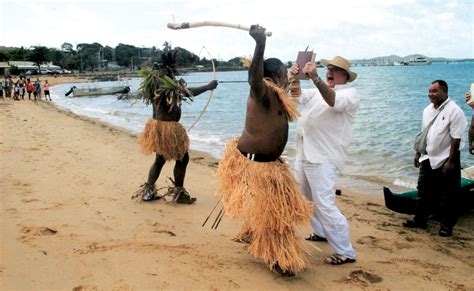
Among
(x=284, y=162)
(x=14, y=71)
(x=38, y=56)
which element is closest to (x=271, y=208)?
(x=284, y=162)

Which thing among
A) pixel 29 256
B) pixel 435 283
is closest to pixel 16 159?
pixel 29 256

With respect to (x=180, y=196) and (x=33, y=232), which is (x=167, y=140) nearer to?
(x=180, y=196)

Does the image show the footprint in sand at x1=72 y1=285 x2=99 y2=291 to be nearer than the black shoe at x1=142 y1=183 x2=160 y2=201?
Yes

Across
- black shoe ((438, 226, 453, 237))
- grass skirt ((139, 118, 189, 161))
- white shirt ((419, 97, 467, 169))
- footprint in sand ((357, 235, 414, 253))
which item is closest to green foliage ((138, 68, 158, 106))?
grass skirt ((139, 118, 189, 161))

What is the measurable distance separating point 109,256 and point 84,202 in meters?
1.93

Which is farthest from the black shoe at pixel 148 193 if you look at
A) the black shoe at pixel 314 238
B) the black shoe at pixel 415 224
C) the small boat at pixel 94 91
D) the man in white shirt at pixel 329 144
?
the small boat at pixel 94 91

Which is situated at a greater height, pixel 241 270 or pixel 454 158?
pixel 454 158

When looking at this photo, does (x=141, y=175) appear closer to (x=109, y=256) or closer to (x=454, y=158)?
(x=109, y=256)

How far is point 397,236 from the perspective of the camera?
16.6 feet

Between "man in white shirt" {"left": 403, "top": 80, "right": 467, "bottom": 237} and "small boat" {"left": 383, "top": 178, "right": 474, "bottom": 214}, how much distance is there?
248 mm

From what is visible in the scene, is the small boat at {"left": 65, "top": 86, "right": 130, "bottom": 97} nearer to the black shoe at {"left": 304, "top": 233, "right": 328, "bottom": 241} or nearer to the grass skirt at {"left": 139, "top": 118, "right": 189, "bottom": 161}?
the grass skirt at {"left": 139, "top": 118, "right": 189, "bottom": 161}

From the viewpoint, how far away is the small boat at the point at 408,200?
5.65 meters

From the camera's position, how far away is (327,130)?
3957 millimetres

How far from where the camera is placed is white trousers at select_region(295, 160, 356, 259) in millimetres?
3861
